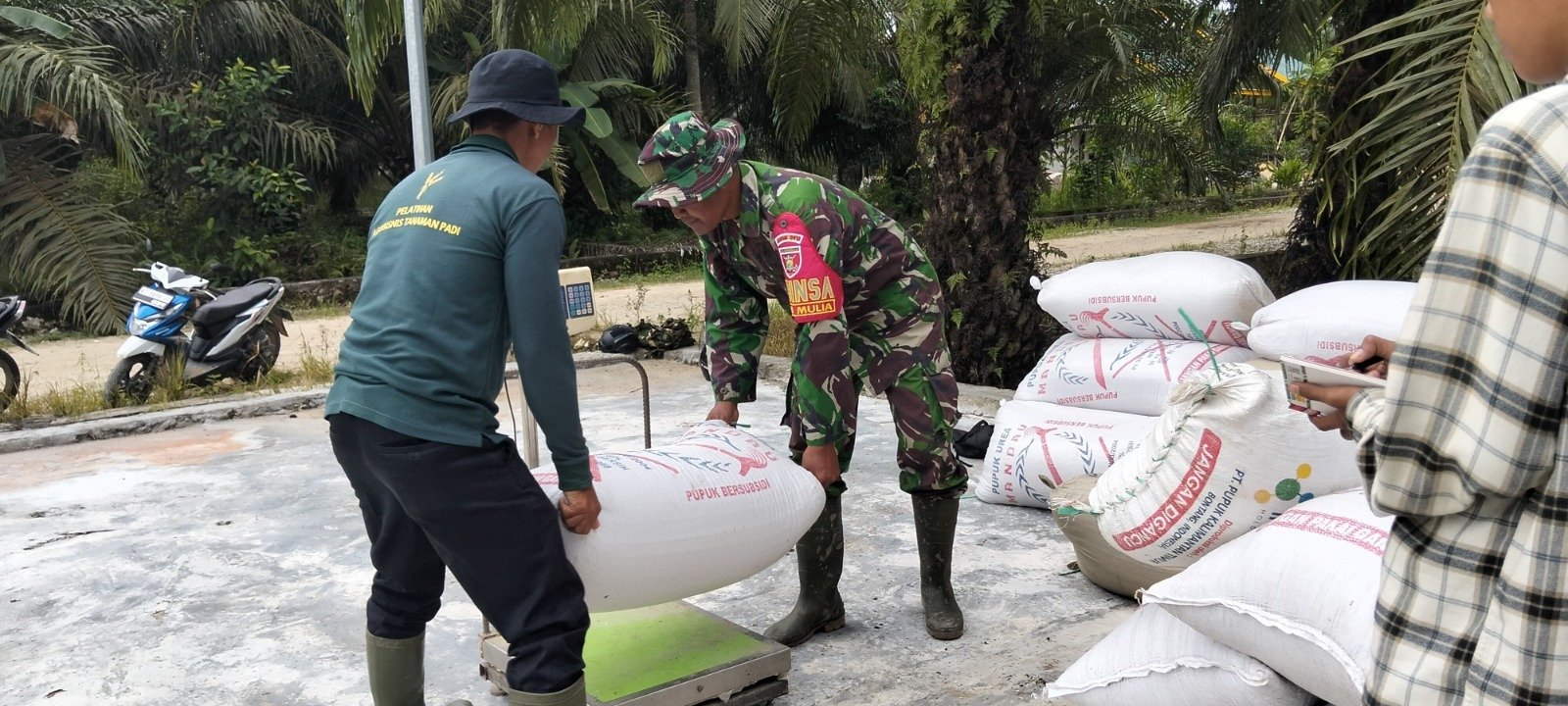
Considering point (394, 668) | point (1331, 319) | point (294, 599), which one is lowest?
point (294, 599)

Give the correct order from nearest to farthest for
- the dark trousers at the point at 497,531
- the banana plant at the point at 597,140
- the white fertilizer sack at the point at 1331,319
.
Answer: the dark trousers at the point at 497,531 < the white fertilizer sack at the point at 1331,319 < the banana plant at the point at 597,140

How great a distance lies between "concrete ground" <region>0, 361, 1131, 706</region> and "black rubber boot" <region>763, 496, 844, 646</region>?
5cm

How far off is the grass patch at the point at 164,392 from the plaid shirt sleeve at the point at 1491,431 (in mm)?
6714

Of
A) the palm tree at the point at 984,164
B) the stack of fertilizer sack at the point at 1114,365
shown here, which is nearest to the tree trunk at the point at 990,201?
the palm tree at the point at 984,164

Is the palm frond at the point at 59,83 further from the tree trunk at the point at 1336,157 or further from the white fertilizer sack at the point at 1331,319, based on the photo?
the white fertilizer sack at the point at 1331,319

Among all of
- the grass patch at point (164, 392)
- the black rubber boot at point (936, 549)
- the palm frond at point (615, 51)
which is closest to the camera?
the black rubber boot at point (936, 549)

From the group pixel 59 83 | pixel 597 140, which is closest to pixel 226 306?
pixel 59 83

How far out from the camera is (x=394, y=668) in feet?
8.38

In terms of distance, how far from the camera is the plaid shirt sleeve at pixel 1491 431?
1.15 meters

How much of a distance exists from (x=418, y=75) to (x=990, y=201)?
280 cm

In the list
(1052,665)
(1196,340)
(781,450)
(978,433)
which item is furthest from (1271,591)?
(781,450)

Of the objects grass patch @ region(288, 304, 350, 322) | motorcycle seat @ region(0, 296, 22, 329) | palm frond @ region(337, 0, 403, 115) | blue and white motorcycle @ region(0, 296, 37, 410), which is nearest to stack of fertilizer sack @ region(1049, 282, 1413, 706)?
palm frond @ region(337, 0, 403, 115)

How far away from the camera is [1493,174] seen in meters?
1.17

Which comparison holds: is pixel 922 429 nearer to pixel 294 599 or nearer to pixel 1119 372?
pixel 1119 372
